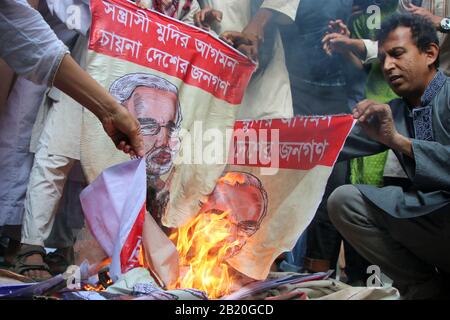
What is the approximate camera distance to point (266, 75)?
148 inches

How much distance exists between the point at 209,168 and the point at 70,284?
86 centimetres

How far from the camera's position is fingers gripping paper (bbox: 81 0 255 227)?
3582 millimetres

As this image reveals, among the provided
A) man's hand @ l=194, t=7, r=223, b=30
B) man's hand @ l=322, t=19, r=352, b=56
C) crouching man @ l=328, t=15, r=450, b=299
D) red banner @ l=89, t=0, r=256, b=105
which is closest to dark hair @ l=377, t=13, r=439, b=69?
crouching man @ l=328, t=15, r=450, b=299

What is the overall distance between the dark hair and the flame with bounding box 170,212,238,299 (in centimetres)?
119

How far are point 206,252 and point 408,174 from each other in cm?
101

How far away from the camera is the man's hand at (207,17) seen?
3719 mm

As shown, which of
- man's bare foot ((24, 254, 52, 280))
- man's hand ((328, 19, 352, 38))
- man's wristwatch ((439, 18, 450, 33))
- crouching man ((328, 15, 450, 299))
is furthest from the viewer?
man's hand ((328, 19, 352, 38))

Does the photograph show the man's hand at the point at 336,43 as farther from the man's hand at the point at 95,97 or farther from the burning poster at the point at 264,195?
the man's hand at the point at 95,97

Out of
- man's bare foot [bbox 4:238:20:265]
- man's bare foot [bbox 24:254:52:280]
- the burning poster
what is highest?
the burning poster

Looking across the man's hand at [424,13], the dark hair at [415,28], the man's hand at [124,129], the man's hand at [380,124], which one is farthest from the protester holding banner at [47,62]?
the man's hand at [424,13]

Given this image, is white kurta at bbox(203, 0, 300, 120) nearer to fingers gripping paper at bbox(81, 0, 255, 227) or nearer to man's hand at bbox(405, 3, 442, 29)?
fingers gripping paper at bbox(81, 0, 255, 227)

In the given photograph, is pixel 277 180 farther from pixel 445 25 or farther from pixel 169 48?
pixel 445 25

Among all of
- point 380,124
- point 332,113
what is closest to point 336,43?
point 332,113
